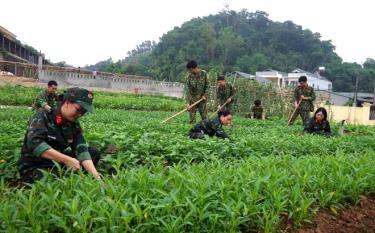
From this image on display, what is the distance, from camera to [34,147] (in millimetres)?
3656

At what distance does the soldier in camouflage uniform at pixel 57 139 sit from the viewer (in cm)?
368

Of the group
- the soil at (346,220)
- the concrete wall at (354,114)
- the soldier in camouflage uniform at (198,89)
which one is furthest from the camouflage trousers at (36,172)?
the concrete wall at (354,114)

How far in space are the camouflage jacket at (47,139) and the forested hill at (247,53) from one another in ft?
125

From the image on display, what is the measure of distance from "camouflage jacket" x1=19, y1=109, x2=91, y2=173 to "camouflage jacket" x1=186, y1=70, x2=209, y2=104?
22.4ft

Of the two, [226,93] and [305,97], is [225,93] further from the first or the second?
[305,97]

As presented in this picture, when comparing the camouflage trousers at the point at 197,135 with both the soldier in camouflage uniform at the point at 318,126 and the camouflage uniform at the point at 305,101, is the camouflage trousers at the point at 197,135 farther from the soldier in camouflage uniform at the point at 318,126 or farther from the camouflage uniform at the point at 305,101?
the camouflage uniform at the point at 305,101

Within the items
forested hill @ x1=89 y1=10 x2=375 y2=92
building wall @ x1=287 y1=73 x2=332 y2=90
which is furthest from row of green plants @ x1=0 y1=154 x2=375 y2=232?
building wall @ x1=287 y1=73 x2=332 y2=90

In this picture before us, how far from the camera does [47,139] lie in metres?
3.83

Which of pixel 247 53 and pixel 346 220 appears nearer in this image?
pixel 346 220

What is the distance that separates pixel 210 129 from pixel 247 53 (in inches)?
2097

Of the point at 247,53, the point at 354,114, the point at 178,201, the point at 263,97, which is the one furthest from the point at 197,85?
the point at 247,53

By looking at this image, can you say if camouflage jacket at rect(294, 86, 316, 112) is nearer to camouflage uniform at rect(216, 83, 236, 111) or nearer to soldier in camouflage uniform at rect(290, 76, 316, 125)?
soldier in camouflage uniform at rect(290, 76, 316, 125)

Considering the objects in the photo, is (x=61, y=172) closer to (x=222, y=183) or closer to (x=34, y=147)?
(x=34, y=147)

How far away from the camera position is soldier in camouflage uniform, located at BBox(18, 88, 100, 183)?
3679 mm
